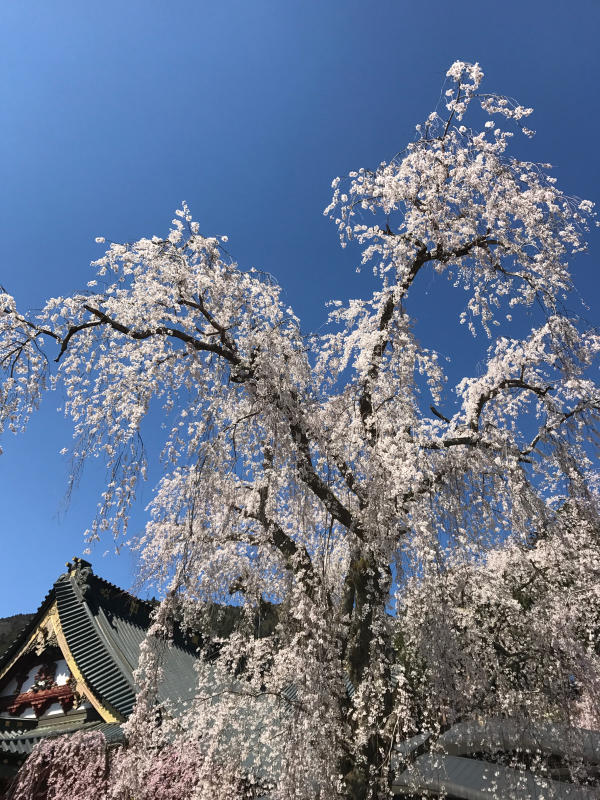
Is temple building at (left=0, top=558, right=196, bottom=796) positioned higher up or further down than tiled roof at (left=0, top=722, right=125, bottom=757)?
higher up

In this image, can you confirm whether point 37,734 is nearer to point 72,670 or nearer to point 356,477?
point 72,670

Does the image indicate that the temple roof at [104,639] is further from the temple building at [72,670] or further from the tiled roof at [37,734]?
the tiled roof at [37,734]

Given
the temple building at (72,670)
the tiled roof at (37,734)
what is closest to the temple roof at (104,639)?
the temple building at (72,670)

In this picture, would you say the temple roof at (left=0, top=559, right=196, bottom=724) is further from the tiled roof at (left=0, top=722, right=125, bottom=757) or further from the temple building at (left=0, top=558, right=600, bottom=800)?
the tiled roof at (left=0, top=722, right=125, bottom=757)

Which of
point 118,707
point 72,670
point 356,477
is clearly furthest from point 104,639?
point 356,477

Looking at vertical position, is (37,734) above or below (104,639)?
below

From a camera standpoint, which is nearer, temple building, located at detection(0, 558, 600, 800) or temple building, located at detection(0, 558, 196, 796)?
temple building, located at detection(0, 558, 600, 800)

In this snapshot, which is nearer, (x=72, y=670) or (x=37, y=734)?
(x=37, y=734)

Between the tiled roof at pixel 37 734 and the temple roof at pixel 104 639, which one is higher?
the temple roof at pixel 104 639

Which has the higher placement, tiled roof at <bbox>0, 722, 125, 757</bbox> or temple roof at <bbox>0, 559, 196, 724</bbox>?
temple roof at <bbox>0, 559, 196, 724</bbox>

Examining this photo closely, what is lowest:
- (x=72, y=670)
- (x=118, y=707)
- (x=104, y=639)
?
(x=118, y=707)

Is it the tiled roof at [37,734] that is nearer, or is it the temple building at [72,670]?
the tiled roof at [37,734]

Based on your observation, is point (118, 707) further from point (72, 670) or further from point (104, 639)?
point (104, 639)

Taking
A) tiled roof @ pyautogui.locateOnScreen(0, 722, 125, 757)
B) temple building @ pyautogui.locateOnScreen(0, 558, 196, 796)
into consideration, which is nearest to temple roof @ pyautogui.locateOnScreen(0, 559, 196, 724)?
temple building @ pyautogui.locateOnScreen(0, 558, 196, 796)
